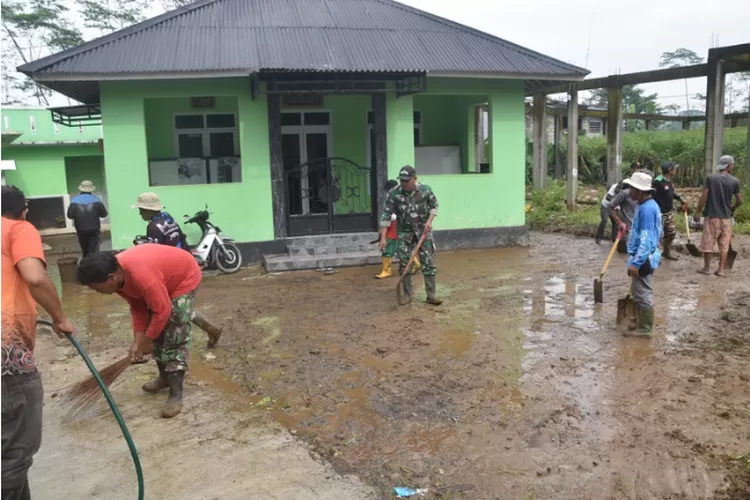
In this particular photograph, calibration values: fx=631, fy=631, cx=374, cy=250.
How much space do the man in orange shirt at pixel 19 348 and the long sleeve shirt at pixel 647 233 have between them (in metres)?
4.94

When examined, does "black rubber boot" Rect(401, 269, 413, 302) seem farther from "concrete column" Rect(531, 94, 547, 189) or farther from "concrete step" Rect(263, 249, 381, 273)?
"concrete column" Rect(531, 94, 547, 189)

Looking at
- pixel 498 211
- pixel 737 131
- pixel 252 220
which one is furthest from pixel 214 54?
pixel 737 131

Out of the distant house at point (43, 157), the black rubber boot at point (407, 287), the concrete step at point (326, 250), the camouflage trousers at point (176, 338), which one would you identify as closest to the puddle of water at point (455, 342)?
the black rubber boot at point (407, 287)

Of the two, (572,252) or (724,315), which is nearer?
(724,315)

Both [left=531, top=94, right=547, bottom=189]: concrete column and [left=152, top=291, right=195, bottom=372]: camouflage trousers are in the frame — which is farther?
[left=531, top=94, right=547, bottom=189]: concrete column

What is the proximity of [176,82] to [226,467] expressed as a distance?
27.1 ft

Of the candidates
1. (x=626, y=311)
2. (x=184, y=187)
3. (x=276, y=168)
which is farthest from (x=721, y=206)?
(x=184, y=187)

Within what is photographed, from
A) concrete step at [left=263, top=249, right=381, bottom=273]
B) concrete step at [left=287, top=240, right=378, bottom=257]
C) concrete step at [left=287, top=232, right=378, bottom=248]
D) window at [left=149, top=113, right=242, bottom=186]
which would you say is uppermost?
window at [left=149, top=113, right=242, bottom=186]

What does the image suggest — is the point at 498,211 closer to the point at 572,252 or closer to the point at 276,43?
the point at 572,252

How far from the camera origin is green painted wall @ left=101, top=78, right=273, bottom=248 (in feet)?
34.0

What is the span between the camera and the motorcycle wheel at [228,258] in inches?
404

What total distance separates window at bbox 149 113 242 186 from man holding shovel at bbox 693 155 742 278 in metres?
8.34

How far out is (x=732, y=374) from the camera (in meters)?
5.11

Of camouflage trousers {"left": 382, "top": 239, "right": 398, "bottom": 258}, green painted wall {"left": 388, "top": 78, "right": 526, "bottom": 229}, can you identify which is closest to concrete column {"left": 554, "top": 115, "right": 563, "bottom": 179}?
green painted wall {"left": 388, "top": 78, "right": 526, "bottom": 229}
